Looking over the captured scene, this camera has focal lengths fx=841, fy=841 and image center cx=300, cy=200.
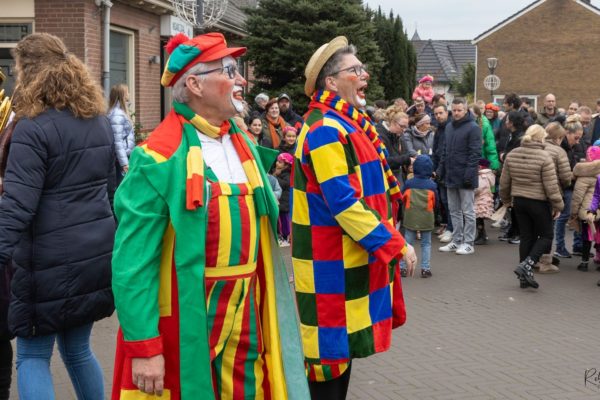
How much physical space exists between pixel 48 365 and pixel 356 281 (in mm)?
1550

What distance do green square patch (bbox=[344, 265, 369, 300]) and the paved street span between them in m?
1.58

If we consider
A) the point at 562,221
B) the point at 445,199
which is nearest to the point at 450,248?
the point at 445,199

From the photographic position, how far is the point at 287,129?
1209 cm

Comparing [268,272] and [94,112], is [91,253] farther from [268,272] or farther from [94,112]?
[268,272]

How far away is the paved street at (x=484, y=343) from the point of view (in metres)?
5.61

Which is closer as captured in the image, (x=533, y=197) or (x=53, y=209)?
(x=53, y=209)

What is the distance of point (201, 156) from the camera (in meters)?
3.06

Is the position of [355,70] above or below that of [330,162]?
above

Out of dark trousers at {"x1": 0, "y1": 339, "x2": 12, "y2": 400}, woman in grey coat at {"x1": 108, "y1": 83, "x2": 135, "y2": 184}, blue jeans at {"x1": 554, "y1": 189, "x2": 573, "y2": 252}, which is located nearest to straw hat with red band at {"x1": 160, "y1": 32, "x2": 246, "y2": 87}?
dark trousers at {"x1": 0, "y1": 339, "x2": 12, "y2": 400}

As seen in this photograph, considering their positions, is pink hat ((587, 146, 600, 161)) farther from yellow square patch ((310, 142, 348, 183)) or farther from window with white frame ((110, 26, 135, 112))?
window with white frame ((110, 26, 135, 112))

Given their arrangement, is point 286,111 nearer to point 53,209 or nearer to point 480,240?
point 480,240

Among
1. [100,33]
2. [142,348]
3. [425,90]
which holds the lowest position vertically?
[142,348]

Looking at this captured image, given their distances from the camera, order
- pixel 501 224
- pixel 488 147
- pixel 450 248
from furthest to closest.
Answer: pixel 501 224 → pixel 488 147 → pixel 450 248

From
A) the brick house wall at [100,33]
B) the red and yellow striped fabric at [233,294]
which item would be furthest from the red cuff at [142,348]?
the brick house wall at [100,33]
